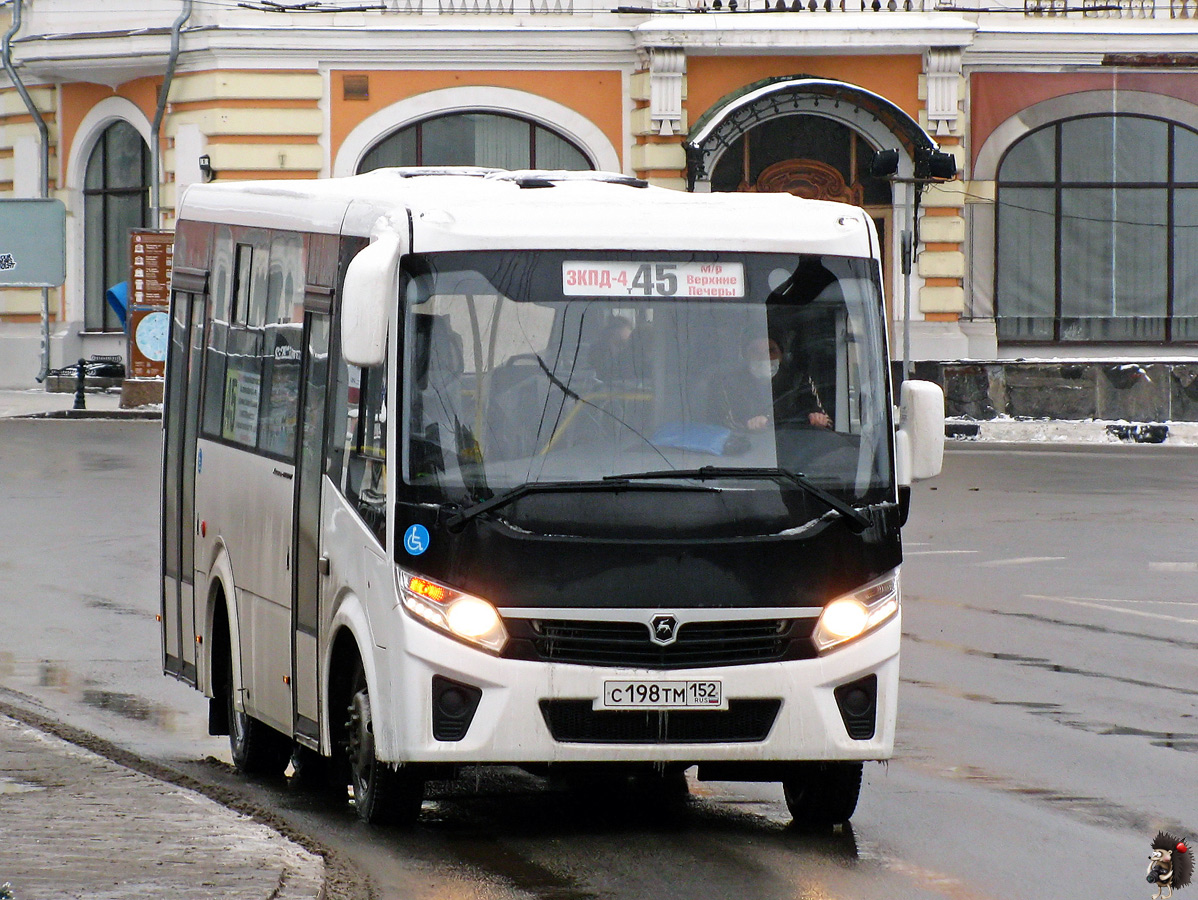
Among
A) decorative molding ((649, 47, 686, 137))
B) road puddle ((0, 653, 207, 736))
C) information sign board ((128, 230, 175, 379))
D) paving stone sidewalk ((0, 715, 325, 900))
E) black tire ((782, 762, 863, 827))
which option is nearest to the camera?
paving stone sidewalk ((0, 715, 325, 900))

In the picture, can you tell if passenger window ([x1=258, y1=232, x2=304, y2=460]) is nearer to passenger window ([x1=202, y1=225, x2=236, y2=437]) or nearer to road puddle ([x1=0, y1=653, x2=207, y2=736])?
passenger window ([x1=202, y1=225, x2=236, y2=437])

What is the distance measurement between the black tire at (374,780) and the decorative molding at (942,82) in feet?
88.3

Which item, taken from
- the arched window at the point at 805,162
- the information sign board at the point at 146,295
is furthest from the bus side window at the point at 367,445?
the arched window at the point at 805,162

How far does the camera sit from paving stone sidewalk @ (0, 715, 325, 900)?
596 centimetres

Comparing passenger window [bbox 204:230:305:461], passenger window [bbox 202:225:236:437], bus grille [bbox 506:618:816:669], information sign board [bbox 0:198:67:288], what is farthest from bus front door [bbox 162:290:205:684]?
information sign board [bbox 0:198:67:288]

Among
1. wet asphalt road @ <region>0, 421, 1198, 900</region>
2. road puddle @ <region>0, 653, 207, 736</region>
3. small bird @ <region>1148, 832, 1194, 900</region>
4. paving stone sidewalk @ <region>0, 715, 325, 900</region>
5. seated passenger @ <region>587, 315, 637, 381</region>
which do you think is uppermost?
seated passenger @ <region>587, 315, 637, 381</region>

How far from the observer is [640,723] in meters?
7.00

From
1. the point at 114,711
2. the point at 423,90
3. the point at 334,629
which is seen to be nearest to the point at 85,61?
the point at 423,90

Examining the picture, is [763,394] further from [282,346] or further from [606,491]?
[282,346]

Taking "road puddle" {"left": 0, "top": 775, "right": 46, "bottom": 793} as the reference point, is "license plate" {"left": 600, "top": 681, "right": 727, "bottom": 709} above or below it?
above

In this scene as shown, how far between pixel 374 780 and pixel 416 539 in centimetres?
88

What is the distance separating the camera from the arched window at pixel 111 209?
3581 centimetres

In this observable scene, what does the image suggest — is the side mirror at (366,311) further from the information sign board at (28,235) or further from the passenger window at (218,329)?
the information sign board at (28,235)

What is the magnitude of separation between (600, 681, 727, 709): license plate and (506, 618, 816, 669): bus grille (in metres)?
0.06
